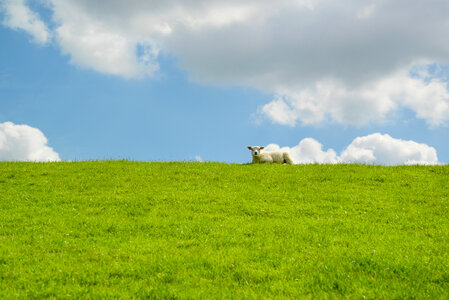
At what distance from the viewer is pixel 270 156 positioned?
106 ft

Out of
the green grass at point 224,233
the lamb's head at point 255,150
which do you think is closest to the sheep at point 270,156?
Answer: the lamb's head at point 255,150

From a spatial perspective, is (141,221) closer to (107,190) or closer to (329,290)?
(107,190)

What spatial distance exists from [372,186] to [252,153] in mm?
10647

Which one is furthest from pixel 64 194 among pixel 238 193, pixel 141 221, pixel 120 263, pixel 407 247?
pixel 407 247

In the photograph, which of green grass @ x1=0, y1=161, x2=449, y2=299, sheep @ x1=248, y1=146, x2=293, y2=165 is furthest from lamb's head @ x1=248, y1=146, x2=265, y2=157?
green grass @ x1=0, y1=161, x2=449, y2=299

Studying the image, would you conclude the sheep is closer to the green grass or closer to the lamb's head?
the lamb's head

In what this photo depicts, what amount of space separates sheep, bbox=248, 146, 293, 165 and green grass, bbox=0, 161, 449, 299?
150 inches

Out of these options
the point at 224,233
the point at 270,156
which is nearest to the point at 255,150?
the point at 270,156

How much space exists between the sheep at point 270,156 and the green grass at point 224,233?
3800 mm

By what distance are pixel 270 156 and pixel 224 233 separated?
59.1ft

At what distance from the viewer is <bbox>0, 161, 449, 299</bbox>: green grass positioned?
1038cm

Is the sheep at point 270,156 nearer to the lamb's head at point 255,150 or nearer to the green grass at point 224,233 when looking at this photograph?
the lamb's head at point 255,150

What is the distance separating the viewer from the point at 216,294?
9.73 m

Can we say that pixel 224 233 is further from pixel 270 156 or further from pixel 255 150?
pixel 270 156
